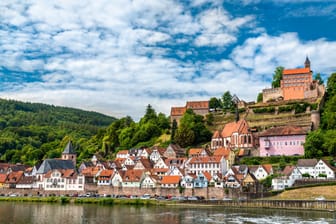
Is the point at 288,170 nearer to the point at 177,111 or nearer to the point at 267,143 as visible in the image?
the point at 267,143

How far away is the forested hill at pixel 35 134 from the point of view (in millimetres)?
115975

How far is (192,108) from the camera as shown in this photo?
101000 mm

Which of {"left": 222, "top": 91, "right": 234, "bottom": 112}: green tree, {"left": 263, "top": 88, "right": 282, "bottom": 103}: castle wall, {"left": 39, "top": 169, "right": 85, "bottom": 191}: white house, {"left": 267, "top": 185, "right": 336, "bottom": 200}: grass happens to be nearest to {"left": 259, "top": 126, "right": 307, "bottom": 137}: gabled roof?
{"left": 267, "top": 185, "right": 336, "bottom": 200}: grass

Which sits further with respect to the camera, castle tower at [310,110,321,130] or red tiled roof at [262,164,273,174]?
castle tower at [310,110,321,130]

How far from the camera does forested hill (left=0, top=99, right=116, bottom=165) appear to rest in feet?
380

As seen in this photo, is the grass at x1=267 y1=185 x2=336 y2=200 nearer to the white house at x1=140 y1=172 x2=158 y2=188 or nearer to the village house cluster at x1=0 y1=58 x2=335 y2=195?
the village house cluster at x1=0 y1=58 x2=335 y2=195

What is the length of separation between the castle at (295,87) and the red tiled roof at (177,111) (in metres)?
19.1

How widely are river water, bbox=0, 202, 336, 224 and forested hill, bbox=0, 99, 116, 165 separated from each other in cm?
5591

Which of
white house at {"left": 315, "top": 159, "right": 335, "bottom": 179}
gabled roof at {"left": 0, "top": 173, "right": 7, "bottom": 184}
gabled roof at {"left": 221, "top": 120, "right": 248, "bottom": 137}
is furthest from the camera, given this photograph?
gabled roof at {"left": 0, "top": 173, "right": 7, "bottom": 184}

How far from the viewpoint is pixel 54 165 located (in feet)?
268

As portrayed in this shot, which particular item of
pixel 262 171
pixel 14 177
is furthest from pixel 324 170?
pixel 14 177

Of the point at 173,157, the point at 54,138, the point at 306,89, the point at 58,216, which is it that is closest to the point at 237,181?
the point at 173,157

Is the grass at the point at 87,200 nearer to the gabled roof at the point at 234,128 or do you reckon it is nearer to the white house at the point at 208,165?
the white house at the point at 208,165

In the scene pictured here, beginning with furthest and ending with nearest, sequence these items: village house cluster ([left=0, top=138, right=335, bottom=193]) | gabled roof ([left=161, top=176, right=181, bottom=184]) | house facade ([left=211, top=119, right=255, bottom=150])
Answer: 1. house facade ([left=211, top=119, right=255, bottom=150])
2. gabled roof ([left=161, top=176, right=181, bottom=184])
3. village house cluster ([left=0, top=138, right=335, bottom=193])
